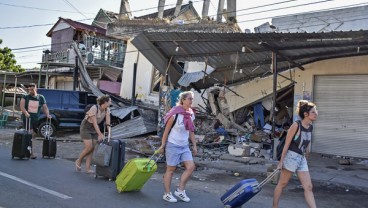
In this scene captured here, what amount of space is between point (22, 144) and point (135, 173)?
422cm

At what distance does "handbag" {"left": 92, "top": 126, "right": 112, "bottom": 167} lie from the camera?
A: 752 cm

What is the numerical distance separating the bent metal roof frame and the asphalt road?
3.56 m

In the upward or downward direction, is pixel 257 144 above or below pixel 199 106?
below

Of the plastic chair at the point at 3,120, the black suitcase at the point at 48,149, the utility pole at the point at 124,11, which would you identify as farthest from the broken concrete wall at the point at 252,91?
the plastic chair at the point at 3,120

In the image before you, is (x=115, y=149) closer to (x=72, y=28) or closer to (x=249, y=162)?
(x=249, y=162)

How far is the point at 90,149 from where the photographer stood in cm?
835

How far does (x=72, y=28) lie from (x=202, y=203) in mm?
24768

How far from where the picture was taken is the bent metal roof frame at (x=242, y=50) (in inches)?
405

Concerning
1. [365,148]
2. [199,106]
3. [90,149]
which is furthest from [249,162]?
[199,106]

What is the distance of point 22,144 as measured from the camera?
9438 millimetres

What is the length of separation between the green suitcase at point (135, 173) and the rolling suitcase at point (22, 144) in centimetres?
372

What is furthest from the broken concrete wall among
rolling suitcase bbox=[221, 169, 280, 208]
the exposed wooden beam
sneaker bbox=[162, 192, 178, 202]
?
rolling suitcase bbox=[221, 169, 280, 208]

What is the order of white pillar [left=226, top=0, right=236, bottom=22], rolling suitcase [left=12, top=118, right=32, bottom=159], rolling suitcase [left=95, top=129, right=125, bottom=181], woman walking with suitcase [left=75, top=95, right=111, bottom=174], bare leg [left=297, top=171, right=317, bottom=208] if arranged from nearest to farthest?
1. bare leg [left=297, top=171, right=317, bottom=208]
2. rolling suitcase [left=95, top=129, right=125, bottom=181]
3. woman walking with suitcase [left=75, top=95, right=111, bottom=174]
4. rolling suitcase [left=12, top=118, right=32, bottom=159]
5. white pillar [left=226, top=0, right=236, bottom=22]

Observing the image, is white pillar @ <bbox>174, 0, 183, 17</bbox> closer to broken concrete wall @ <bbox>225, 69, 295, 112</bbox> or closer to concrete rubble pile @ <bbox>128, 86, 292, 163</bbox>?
concrete rubble pile @ <bbox>128, 86, 292, 163</bbox>
